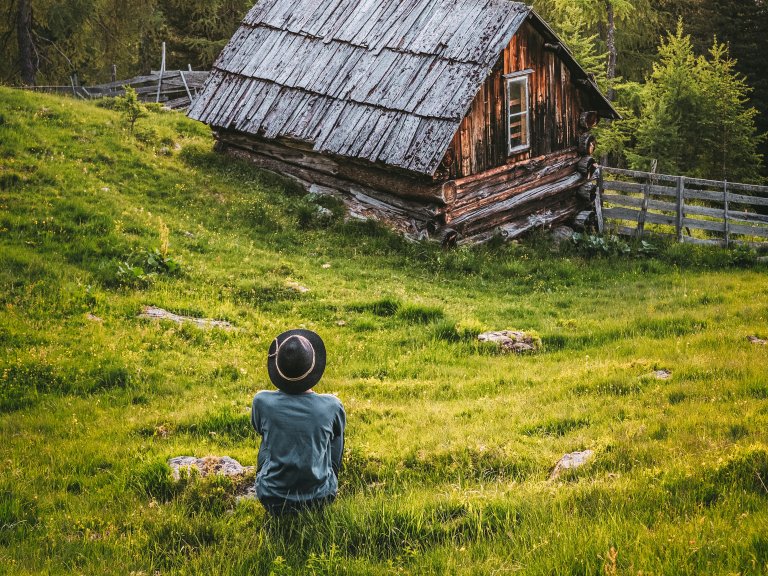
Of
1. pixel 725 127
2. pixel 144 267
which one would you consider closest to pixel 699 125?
pixel 725 127

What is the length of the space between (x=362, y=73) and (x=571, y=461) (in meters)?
13.6

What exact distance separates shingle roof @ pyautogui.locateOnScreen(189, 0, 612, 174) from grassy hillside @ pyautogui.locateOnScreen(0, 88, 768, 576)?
2040 mm

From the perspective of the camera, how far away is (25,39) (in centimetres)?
2631

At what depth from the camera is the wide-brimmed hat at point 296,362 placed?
5.12 m

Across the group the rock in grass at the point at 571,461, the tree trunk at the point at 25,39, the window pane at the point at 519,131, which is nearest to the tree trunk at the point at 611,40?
the window pane at the point at 519,131

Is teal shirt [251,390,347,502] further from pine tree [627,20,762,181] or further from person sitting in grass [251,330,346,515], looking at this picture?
pine tree [627,20,762,181]

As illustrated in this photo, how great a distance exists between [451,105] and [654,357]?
8.09 meters

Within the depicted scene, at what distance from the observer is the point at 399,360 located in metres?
10.6

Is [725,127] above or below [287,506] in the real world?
above

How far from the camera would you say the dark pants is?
5.23 m

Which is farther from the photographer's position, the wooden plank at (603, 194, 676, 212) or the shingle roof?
the wooden plank at (603, 194, 676, 212)

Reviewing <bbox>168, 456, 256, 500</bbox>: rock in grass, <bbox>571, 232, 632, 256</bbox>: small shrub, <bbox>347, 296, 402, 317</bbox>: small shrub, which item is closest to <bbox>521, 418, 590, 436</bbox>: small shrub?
<bbox>168, 456, 256, 500</bbox>: rock in grass

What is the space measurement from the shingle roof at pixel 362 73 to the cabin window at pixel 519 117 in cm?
185

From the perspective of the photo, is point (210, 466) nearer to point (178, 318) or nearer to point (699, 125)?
point (178, 318)
